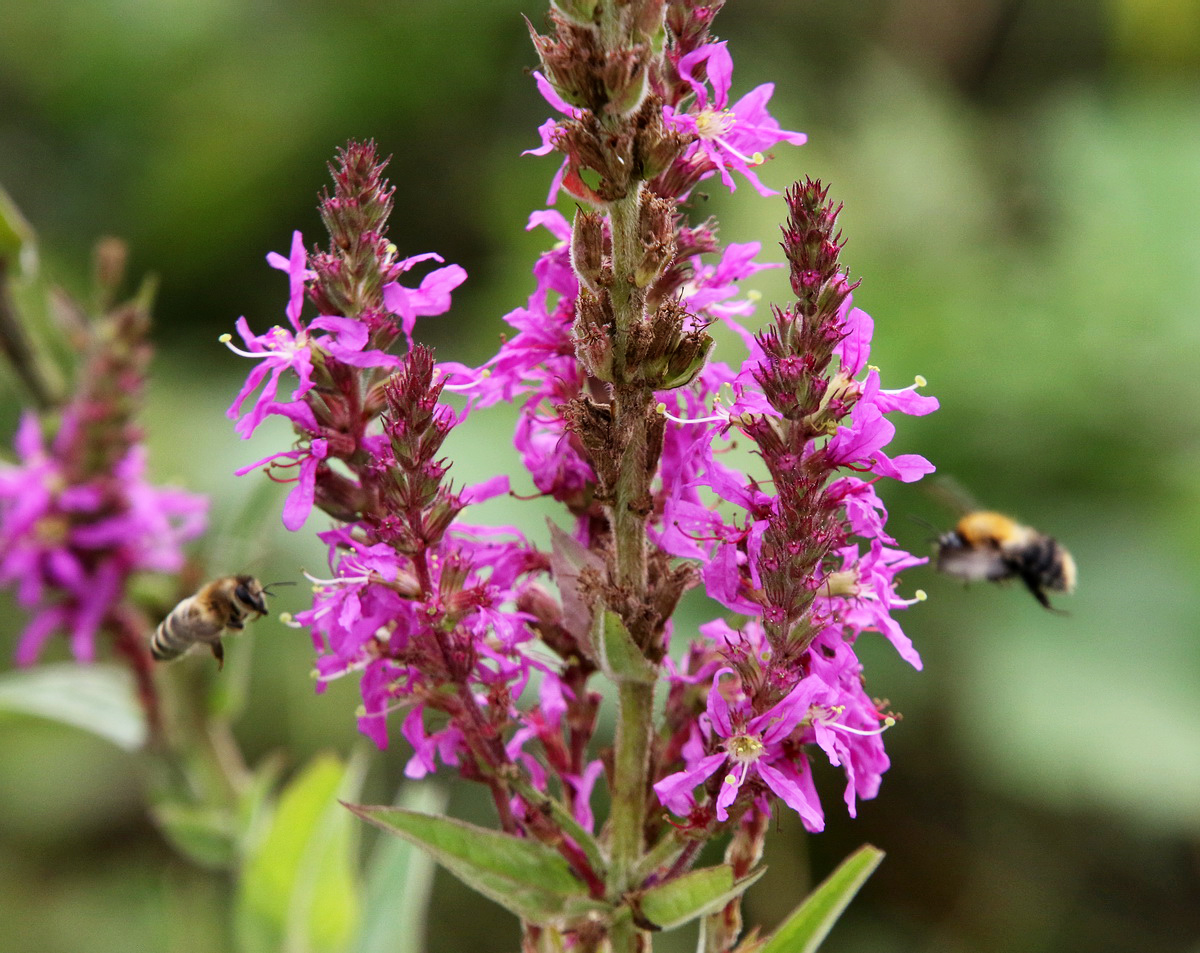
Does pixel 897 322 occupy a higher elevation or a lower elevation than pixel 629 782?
higher

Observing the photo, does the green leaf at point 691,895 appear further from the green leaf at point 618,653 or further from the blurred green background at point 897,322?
the blurred green background at point 897,322

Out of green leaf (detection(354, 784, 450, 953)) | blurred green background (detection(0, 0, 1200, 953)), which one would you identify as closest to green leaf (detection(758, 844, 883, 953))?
green leaf (detection(354, 784, 450, 953))

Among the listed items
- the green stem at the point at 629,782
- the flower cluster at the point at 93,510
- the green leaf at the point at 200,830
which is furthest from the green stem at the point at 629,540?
the flower cluster at the point at 93,510

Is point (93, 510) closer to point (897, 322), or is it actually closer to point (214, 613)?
point (214, 613)

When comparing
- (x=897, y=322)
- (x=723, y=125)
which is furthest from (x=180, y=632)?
(x=897, y=322)

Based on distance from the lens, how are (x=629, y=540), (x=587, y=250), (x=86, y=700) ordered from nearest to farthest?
(x=587, y=250) → (x=629, y=540) → (x=86, y=700)

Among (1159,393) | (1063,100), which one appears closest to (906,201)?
(1063,100)

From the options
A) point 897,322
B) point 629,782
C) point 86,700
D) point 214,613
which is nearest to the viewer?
point 629,782

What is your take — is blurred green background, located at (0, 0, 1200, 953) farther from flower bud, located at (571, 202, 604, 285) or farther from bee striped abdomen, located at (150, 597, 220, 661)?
flower bud, located at (571, 202, 604, 285)
